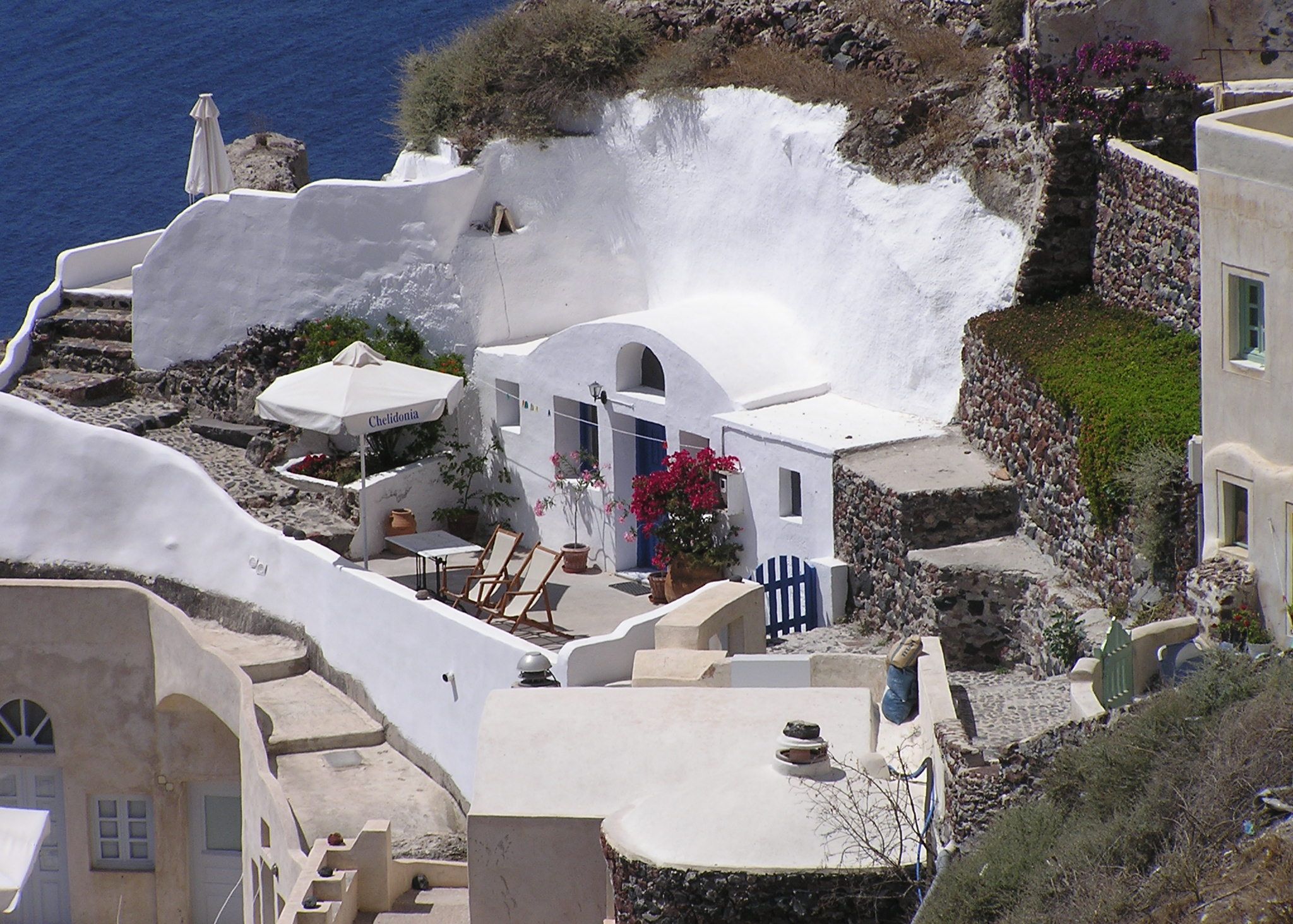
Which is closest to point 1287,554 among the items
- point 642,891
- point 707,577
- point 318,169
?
point 642,891

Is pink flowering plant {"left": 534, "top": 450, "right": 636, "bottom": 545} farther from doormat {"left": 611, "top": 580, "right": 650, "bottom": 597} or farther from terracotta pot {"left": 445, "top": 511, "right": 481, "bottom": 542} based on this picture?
terracotta pot {"left": 445, "top": 511, "right": 481, "bottom": 542}

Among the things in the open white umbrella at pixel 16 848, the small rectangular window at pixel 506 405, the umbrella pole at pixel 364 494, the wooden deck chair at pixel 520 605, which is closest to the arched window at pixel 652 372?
the small rectangular window at pixel 506 405

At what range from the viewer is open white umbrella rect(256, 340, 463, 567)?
815 inches

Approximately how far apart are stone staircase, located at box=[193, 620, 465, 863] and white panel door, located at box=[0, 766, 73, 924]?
4037 millimetres

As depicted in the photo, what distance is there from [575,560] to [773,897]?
38.2 feet

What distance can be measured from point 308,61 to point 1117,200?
43.2 m

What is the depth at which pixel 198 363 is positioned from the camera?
26484 millimetres

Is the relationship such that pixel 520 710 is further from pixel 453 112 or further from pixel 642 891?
pixel 453 112

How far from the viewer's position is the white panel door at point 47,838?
2406 cm

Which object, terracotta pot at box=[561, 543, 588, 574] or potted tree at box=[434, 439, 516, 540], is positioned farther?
potted tree at box=[434, 439, 516, 540]

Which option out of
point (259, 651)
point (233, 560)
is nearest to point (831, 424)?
point (259, 651)

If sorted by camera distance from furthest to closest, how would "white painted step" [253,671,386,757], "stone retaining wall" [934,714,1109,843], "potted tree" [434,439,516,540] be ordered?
"potted tree" [434,439,516,540] → "white painted step" [253,671,386,757] → "stone retaining wall" [934,714,1109,843]

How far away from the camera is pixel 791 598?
2002 cm

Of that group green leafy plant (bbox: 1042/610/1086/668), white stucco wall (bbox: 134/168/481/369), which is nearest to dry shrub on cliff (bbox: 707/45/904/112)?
white stucco wall (bbox: 134/168/481/369)
